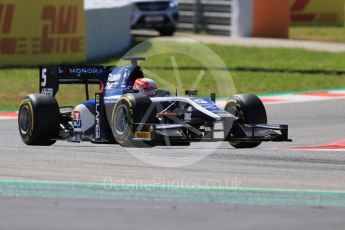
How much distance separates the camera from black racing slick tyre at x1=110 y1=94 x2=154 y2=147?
39.4 feet

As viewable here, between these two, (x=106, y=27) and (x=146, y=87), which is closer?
(x=146, y=87)

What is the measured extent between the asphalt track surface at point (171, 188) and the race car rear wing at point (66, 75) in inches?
28.7

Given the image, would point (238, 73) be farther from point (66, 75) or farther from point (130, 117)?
point (130, 117)

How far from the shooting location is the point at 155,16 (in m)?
32.2

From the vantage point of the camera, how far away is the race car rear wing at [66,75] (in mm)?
13422

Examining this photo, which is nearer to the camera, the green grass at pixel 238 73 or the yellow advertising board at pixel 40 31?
the green grass at pixel 238 73

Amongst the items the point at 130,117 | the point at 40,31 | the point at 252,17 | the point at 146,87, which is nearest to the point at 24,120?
the point at 146,87

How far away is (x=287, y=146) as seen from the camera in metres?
13.4

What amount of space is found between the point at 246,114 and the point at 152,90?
1098 mm

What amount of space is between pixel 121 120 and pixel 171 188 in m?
2.87

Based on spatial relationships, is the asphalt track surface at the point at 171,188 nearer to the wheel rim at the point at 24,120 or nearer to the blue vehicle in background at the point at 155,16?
the wheel rim at the point at 24,120

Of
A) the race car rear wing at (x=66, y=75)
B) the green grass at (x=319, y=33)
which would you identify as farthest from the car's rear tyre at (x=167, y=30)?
the race car rear wing at (x=66, y=75)

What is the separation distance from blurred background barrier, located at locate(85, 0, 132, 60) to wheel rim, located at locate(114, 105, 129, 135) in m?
12.4

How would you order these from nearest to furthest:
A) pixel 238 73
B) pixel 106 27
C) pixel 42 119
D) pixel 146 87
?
pixel 146 87 < pixel 42 119 < pixel 238 73 < pixel 106 27
